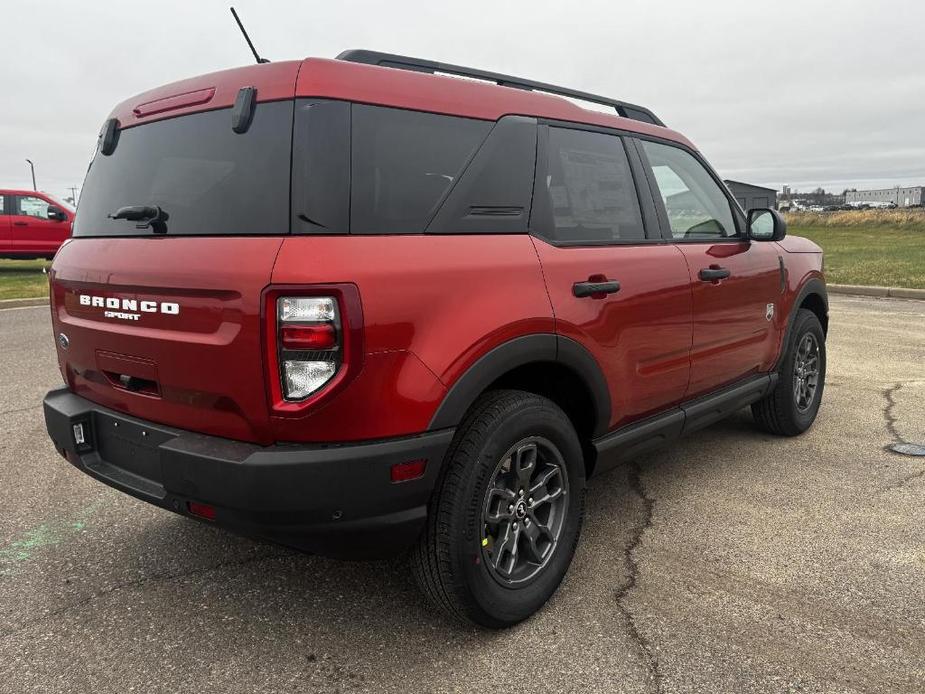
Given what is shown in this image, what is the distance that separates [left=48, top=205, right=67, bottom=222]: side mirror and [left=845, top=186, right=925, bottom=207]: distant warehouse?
189ft

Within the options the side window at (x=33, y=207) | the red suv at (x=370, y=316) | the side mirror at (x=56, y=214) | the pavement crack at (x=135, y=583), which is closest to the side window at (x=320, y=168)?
the red suv at (x=370, y=316)

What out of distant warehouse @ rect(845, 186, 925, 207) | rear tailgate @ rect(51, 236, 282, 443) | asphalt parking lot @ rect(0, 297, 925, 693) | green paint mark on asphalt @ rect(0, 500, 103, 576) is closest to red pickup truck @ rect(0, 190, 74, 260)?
asphalt parking lot @ rect(0, 297, 925, 693)

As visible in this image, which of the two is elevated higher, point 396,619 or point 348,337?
point 348,337

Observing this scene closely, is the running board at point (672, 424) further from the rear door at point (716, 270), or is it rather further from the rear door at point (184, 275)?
the rear door at point (184, 275)

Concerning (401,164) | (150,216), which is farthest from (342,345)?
(150,216)

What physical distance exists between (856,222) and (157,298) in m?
35.1

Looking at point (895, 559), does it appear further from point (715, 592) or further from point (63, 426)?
point (63, 426)

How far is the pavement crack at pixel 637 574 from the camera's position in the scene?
7.56 ft

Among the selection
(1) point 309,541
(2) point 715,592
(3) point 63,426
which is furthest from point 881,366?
(3) point 63,426

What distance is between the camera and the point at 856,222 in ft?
104

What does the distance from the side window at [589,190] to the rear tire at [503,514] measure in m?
0.72

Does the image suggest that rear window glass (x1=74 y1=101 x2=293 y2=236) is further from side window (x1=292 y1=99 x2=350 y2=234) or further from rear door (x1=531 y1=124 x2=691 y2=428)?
rear door (x1=531 y1=124 x2=691 y2=428)

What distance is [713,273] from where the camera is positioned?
3.46 meters

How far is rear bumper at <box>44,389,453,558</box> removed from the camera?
2.00 metres
